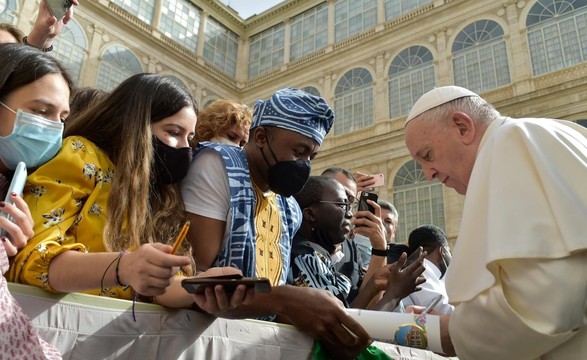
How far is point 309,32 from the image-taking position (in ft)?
66.8

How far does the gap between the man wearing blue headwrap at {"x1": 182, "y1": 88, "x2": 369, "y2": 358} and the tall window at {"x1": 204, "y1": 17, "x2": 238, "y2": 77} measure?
2020 cm

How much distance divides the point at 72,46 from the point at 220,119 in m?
15.9

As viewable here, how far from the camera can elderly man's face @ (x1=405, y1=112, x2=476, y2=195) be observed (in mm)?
1981

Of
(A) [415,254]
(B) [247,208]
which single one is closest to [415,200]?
(A) [415,254]

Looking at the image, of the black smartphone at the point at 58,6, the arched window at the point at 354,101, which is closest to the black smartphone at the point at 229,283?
the black smartphone at the point at 58,6

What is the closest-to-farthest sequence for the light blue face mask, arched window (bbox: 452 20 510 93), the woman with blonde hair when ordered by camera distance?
the light blue face mask < the woman with blonde hair < arched window (bbox: 452 20 510 93)

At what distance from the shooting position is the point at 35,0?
15016 millimetres

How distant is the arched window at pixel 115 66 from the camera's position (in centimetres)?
1659

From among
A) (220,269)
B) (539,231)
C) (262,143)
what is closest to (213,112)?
(262,143)

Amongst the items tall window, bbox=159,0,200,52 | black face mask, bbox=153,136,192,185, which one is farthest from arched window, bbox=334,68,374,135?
black face mask, bbox=153,136,192,185

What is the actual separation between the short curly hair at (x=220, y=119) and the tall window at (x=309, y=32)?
57.9 ft

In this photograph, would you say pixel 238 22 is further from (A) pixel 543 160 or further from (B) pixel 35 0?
(A) pixel 543 160

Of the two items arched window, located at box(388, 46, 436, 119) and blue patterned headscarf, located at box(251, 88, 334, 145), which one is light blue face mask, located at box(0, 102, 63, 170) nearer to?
blue patterned headscarf, located at box(251, 88, 334, 145)

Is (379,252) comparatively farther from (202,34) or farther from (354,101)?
(202,34)
